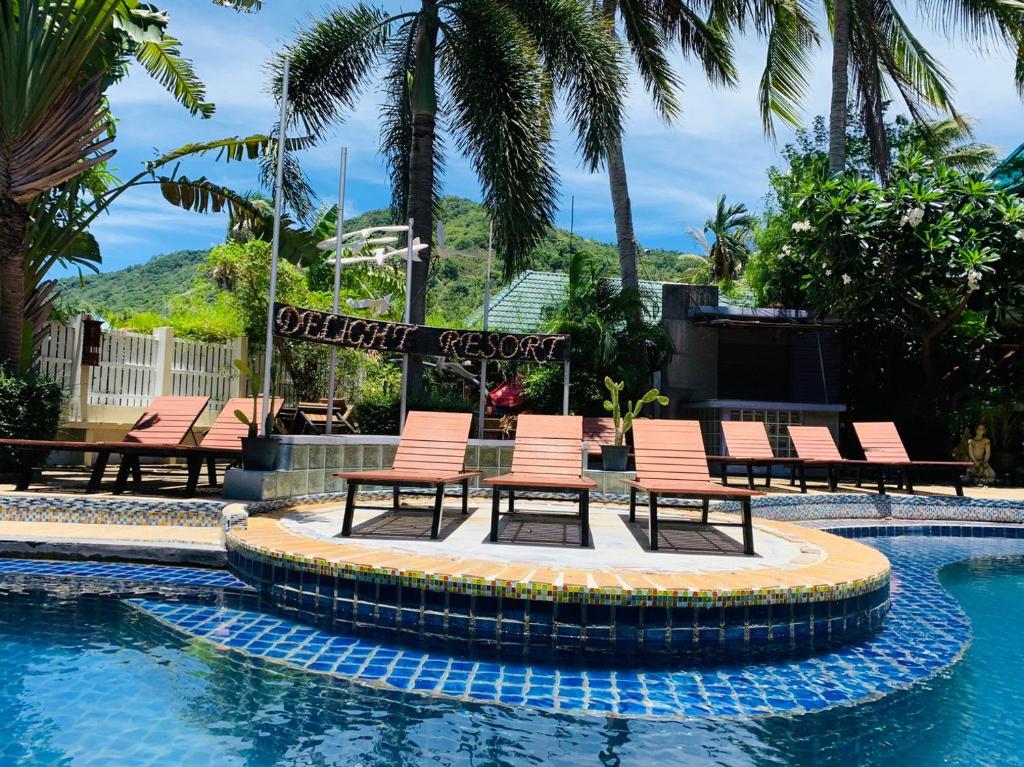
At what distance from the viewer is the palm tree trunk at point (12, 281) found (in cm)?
1023

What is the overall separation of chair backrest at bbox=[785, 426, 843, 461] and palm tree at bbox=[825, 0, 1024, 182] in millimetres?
7548

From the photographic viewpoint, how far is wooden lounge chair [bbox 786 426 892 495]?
40.3 ft

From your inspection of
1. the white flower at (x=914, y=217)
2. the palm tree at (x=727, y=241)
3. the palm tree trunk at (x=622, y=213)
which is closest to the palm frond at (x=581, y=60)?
the palm tree trunk at (x=622, y=213)

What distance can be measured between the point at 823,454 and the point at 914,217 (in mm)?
5669

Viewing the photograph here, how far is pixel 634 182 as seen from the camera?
A: 17.6 meters

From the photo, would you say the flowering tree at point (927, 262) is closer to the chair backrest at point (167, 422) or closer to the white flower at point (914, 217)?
the white flower at point (914, 217)

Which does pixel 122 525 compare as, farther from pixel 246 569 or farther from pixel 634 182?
pixel 634 182

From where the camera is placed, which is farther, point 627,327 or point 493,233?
point 627,327

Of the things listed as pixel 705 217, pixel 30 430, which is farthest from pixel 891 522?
pixel 705 217

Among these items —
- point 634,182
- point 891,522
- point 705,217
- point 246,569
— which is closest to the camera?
point 246,569

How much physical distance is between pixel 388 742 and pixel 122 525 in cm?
536

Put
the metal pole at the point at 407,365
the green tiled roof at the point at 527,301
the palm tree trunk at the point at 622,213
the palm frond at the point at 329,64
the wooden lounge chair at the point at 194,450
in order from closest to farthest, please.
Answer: the wooden lounge chair at the point at 194,450, the metal pole at the point at 407,365, the palm frond at the point at 329,64, the palm tree trunk at the point at 622,213, the green tiled roof at the point at 527,301

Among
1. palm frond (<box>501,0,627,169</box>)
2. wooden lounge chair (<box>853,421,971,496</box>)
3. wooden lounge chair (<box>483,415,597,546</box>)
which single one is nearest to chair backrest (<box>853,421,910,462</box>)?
wooden lounge chair (<box>853,421,971,496</box>)

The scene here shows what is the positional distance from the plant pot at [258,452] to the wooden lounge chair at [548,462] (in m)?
2.48
